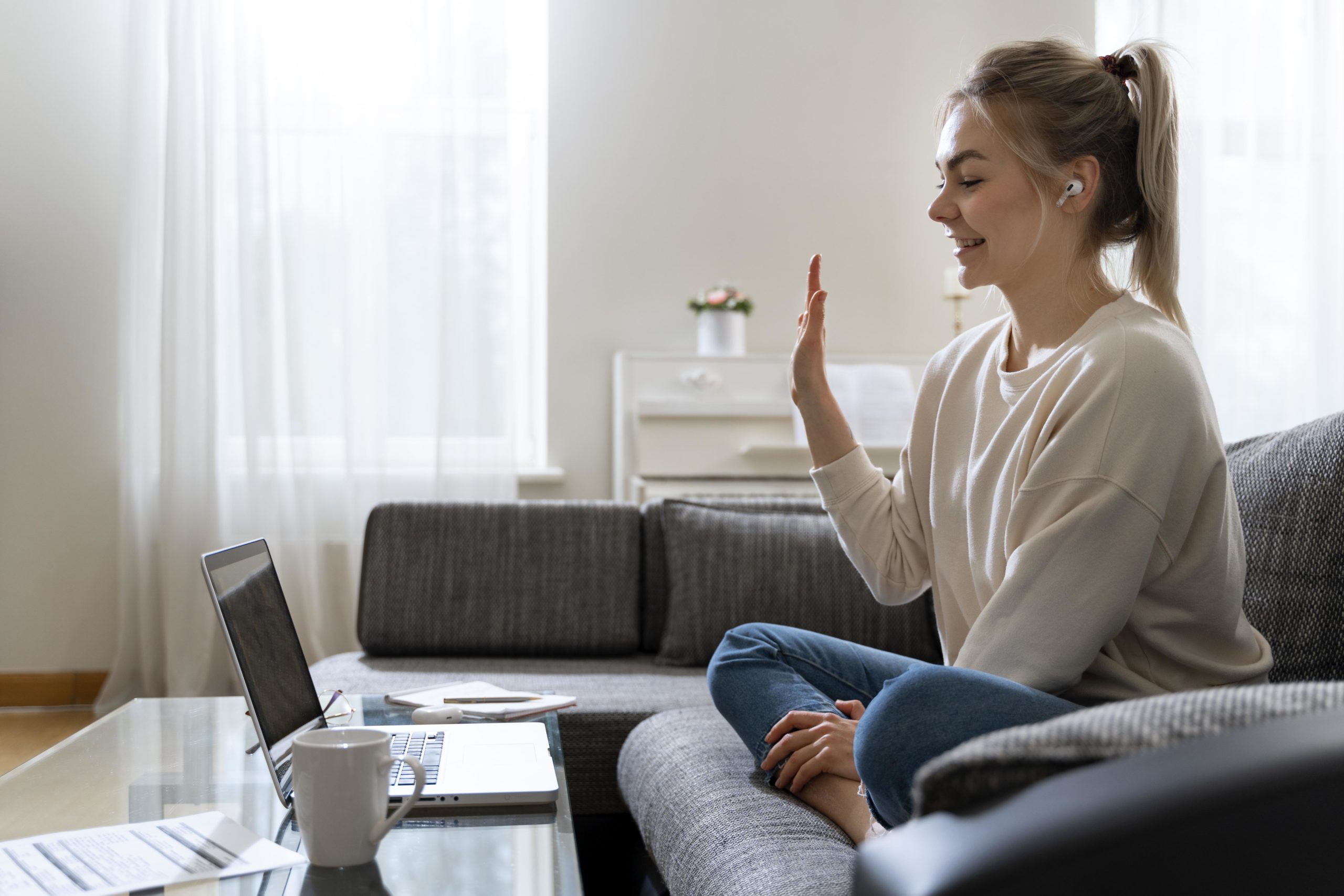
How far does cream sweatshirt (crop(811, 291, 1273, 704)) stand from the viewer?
3.47ft

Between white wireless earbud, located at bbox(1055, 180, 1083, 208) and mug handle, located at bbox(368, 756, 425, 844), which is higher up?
white wireless earbud, located at bbox(1055, 180, 1083, 208)

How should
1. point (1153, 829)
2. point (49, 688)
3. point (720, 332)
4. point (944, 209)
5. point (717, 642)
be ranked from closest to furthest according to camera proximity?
point (1153, 829) < point (944, 209) < point (717, 642) < point (49, 688) < point (720, 332)

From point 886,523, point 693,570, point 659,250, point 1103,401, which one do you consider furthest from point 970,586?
point 659,250

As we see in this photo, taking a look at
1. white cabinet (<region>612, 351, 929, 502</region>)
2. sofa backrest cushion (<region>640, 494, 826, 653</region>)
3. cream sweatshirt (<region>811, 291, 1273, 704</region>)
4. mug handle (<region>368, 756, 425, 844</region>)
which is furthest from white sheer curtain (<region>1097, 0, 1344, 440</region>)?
mug handle (<region>368, 756, 425, 844</region>)

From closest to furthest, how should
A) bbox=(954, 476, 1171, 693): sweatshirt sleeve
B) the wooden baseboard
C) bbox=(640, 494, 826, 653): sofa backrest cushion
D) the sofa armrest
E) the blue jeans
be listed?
the sofa armrest, the blue jeans, bbox=(954, 476, 1171, 693): sweatshirt sleeve, bbox=(640, 494, 826, 653): sofa backrest cushion, the wooden baseboard

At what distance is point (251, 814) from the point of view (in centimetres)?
93

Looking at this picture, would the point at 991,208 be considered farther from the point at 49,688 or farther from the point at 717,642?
the point at 49,688

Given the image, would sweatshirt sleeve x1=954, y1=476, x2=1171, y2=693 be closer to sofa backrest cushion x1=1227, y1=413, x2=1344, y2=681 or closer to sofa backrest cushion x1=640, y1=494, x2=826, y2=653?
sofa backrest cushion x1=1227, y1=413, x2=1344, y2=681

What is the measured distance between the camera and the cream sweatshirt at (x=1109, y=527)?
3.47ft

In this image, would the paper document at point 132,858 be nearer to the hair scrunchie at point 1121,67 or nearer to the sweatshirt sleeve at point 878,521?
the sweatshirt sleeve at point 878,521

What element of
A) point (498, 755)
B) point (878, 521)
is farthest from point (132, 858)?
point (878, 521)

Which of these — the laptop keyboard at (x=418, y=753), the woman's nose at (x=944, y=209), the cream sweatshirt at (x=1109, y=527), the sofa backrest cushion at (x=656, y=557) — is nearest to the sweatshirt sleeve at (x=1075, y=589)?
the cream sweatshirt at (x=1109, y=527)

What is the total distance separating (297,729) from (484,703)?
37 centimetres

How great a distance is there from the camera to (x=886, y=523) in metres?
1.51
